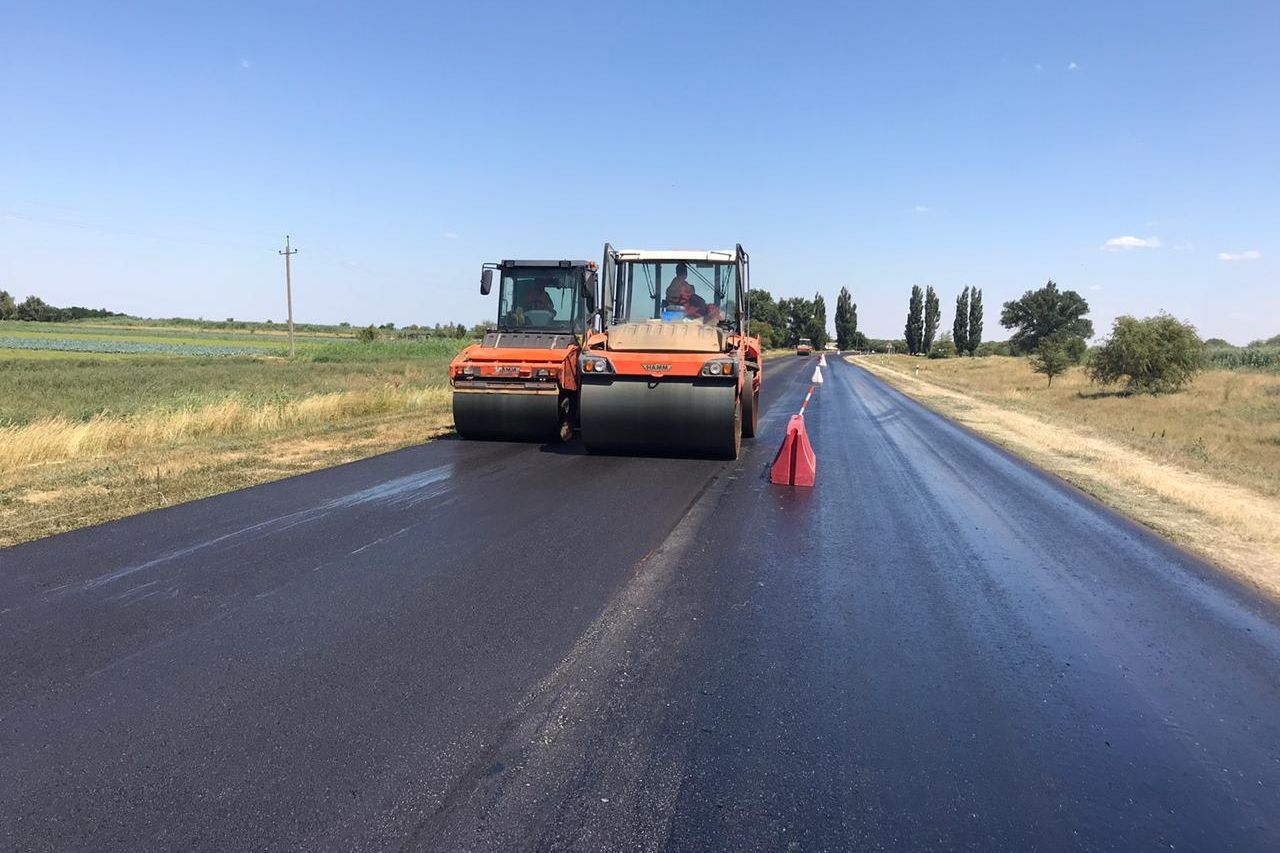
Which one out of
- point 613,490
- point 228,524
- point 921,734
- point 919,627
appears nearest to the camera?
point 921,734

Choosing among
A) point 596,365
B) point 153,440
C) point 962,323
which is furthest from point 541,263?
point 962,323

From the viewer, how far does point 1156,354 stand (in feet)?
100

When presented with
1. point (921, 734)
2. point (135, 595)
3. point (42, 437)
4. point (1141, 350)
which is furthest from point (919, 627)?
point (1141, 350)

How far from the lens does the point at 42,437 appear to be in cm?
1184

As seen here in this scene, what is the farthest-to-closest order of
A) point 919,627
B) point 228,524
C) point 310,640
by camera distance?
point 228,524
point 919,627
point 310,640

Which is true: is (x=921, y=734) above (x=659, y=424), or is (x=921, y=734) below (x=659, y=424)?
below

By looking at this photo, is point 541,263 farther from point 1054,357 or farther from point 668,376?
point 1054,357

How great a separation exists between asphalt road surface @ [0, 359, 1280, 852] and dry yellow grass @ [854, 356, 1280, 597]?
4.51ft

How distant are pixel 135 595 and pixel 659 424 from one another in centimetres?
691

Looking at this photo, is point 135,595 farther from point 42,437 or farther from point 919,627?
point 42,437

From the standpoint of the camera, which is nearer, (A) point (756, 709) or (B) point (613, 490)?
(A) point (756, 709)

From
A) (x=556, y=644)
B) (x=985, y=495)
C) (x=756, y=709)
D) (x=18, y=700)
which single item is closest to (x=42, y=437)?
(x=18, y=700)

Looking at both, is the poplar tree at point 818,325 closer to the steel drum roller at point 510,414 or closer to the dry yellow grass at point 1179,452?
the dry yellow grass at point 1179,452

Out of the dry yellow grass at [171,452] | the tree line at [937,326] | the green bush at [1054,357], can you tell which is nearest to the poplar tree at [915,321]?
the tree line at [937,326]
